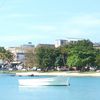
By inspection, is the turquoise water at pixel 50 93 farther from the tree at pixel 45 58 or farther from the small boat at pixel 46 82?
the tree at pixel 45 58

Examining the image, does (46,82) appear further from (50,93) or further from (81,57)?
(81,57)

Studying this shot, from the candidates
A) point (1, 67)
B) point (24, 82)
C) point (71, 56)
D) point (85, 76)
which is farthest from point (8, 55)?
point (24, 82)

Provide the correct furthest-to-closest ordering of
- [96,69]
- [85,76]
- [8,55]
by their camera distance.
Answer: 1. [8,55]
2. [96,69]
3. [85,76]

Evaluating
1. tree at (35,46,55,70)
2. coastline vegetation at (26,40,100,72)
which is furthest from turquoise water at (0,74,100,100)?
tree at (35,46,55,70)

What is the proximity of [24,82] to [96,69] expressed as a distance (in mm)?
60276

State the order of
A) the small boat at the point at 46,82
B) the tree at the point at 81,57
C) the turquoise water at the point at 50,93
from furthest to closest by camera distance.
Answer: the tree at the point at 81,57 → the small boat at the point at 46,82 → the turquoise water at the point at 50,93

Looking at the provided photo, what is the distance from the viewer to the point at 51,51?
148m

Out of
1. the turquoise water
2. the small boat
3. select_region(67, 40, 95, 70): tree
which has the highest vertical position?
select_region(67, 40, 95, 70): tree

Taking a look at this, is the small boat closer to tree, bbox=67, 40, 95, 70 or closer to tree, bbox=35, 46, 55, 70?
tree, bbox=67, 40, 95, 70

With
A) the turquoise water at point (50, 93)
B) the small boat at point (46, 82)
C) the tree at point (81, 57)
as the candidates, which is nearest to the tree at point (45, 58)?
the tree at point (81, 57)

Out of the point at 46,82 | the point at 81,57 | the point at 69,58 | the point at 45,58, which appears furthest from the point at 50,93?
the point at 45,58

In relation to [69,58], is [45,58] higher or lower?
higher

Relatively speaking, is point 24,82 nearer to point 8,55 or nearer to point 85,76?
point 85,76

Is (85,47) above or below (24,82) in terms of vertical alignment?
above
